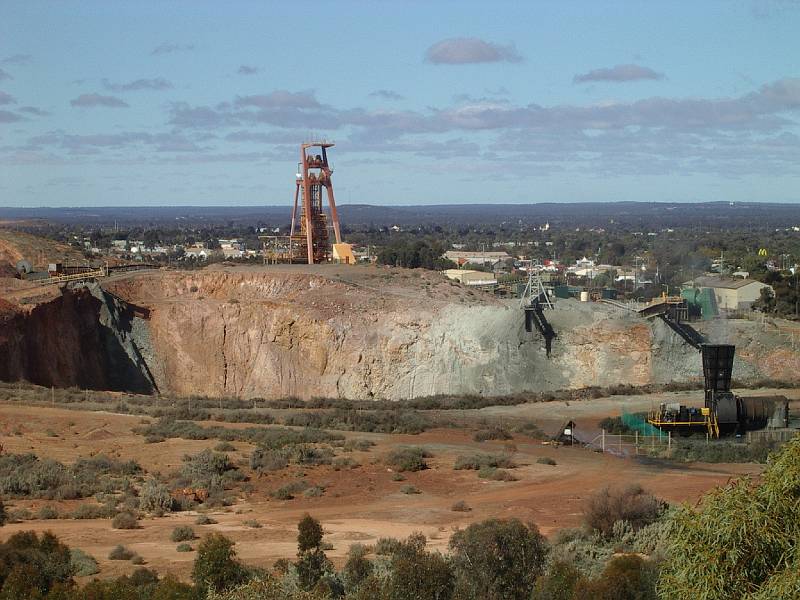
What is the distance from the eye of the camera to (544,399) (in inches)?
1636

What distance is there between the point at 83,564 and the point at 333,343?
3026 cm

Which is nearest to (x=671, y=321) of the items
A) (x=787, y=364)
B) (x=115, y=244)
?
A: (x=787, y=364)

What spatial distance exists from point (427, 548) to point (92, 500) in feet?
28.0

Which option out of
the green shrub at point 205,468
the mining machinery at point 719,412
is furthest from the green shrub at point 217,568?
the mining machinery at point 719,412

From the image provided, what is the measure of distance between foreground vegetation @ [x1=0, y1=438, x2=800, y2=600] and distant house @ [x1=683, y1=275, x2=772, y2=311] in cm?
4214

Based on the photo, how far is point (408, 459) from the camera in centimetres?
2864

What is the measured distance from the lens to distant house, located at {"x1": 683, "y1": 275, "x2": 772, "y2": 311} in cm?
6210

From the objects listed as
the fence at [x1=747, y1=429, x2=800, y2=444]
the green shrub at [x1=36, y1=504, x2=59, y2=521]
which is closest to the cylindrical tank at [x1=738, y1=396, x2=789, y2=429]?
the fence at [x1=747, y1=429, x2=800, y2=444]

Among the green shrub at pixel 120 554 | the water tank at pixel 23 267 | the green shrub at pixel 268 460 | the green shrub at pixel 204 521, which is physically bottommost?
the green shrub at pixel 268 460

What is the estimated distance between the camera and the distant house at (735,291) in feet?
204

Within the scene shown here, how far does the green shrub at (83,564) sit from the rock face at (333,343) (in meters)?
26.6

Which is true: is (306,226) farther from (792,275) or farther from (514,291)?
(792,275)

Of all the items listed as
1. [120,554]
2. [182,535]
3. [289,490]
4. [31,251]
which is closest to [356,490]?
[289,490]

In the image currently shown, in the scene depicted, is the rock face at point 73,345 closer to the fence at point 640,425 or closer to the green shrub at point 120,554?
the fence at point 640,425
